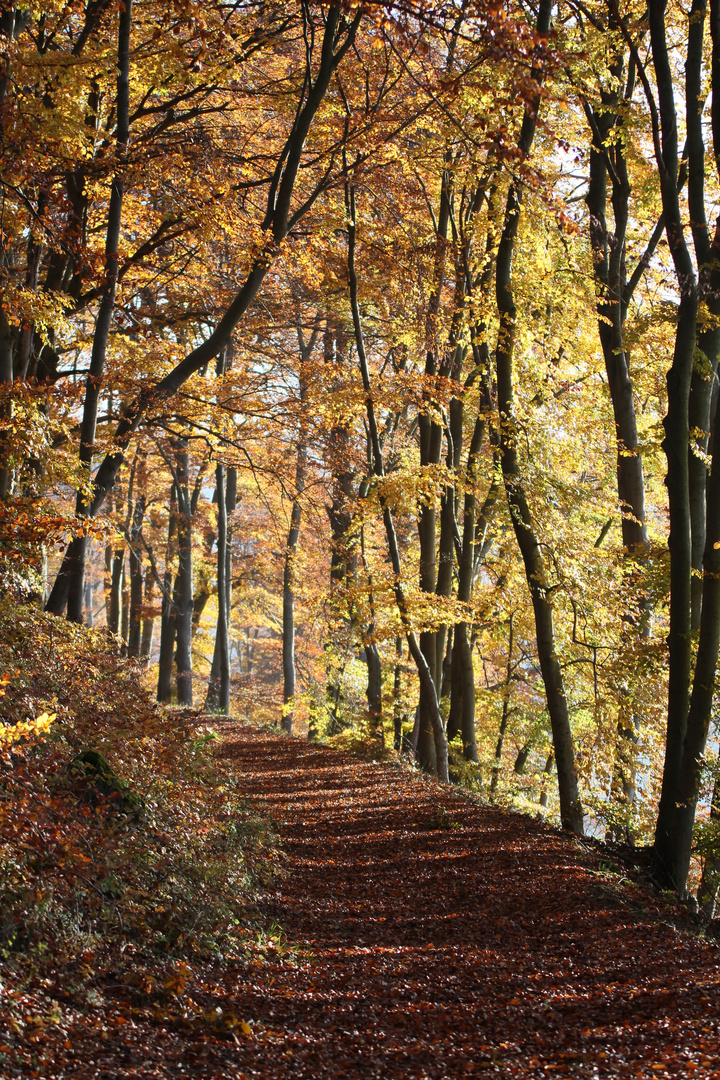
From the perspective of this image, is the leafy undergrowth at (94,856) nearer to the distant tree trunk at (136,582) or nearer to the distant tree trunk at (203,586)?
the distant tree trunk at (136,582)

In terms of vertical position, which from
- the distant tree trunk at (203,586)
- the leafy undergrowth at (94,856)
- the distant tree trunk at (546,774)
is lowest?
the distant tree trunk at (546,774)

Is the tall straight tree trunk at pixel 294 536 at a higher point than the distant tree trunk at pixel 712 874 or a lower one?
higher

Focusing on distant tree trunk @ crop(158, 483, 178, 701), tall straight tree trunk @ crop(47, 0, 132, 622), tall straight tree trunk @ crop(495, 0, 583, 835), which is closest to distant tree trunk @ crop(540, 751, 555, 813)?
tall straight tree trunk @ crop(495, 0, 583, 835)

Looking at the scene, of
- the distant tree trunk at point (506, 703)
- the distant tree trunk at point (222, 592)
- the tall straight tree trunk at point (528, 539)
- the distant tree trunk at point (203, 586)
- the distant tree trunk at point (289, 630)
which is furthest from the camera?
the distant tree trunk at point (203, 586)

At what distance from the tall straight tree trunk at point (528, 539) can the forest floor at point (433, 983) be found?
4.66 feet

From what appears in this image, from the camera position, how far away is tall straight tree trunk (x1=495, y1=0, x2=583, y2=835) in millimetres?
9570

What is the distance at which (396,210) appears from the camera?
1184 cm

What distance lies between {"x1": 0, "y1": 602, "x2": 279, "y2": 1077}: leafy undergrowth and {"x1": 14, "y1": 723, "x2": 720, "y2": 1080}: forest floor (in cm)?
13

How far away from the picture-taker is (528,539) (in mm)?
9945

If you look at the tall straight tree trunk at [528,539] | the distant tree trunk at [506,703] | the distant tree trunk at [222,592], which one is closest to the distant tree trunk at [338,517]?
the distant tree trunk at [222,592]

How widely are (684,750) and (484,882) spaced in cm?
218

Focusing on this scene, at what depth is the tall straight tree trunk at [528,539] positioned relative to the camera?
9.57m

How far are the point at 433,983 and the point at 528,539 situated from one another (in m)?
6.10

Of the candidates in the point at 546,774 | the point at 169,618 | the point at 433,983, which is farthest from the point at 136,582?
the point at 433,983
